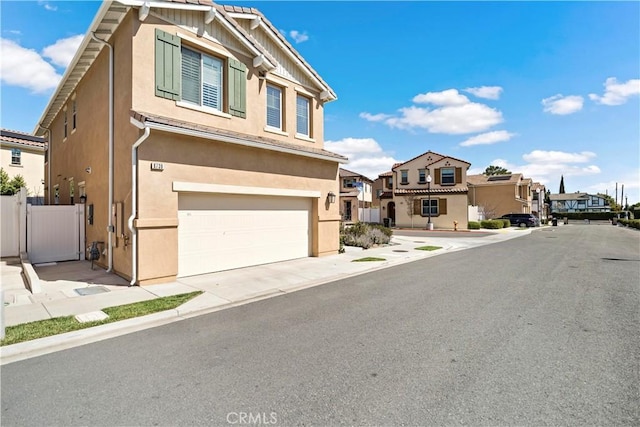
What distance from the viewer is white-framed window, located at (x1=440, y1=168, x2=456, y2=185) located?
3278 cm

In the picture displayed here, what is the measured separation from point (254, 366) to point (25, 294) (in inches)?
264

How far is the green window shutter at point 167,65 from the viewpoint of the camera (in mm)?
8834

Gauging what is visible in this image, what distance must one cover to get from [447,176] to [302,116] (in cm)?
2395

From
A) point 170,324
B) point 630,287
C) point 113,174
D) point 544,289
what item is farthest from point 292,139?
point 630,287

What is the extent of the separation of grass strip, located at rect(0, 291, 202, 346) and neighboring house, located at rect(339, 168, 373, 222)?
3216 centimetres

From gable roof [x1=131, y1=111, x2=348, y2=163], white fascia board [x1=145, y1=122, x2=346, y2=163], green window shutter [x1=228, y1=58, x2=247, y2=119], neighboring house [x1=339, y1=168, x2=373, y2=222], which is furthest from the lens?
neighboring house [x1=339, y1=168, x2=373, y2=222]

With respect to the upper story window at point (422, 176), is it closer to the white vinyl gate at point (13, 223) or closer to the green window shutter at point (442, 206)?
the green window shutter at point (442, 206)

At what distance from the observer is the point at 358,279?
936 centimetres

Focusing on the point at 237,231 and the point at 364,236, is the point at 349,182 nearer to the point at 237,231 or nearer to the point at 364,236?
the point at 364,236

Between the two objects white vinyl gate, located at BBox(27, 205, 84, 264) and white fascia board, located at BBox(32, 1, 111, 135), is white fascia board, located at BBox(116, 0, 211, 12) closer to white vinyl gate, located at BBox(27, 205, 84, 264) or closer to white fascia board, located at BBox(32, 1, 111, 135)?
white fascia board, located at BBox(32, 1, 111, 135)

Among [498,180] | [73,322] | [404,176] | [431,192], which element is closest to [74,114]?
[73,322]

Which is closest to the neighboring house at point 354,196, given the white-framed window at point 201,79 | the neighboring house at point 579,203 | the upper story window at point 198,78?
the upper story window at point 198,78

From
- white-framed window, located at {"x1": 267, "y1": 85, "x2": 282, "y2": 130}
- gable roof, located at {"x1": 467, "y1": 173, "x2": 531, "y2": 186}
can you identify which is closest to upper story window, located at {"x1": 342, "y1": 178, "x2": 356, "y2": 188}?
gable roof, located at {"x1": 467, "y1": 173, "x2": 531, "y2": 186}

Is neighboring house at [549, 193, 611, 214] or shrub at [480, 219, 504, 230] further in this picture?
neighboring house at [549, 193, 611, 214]
